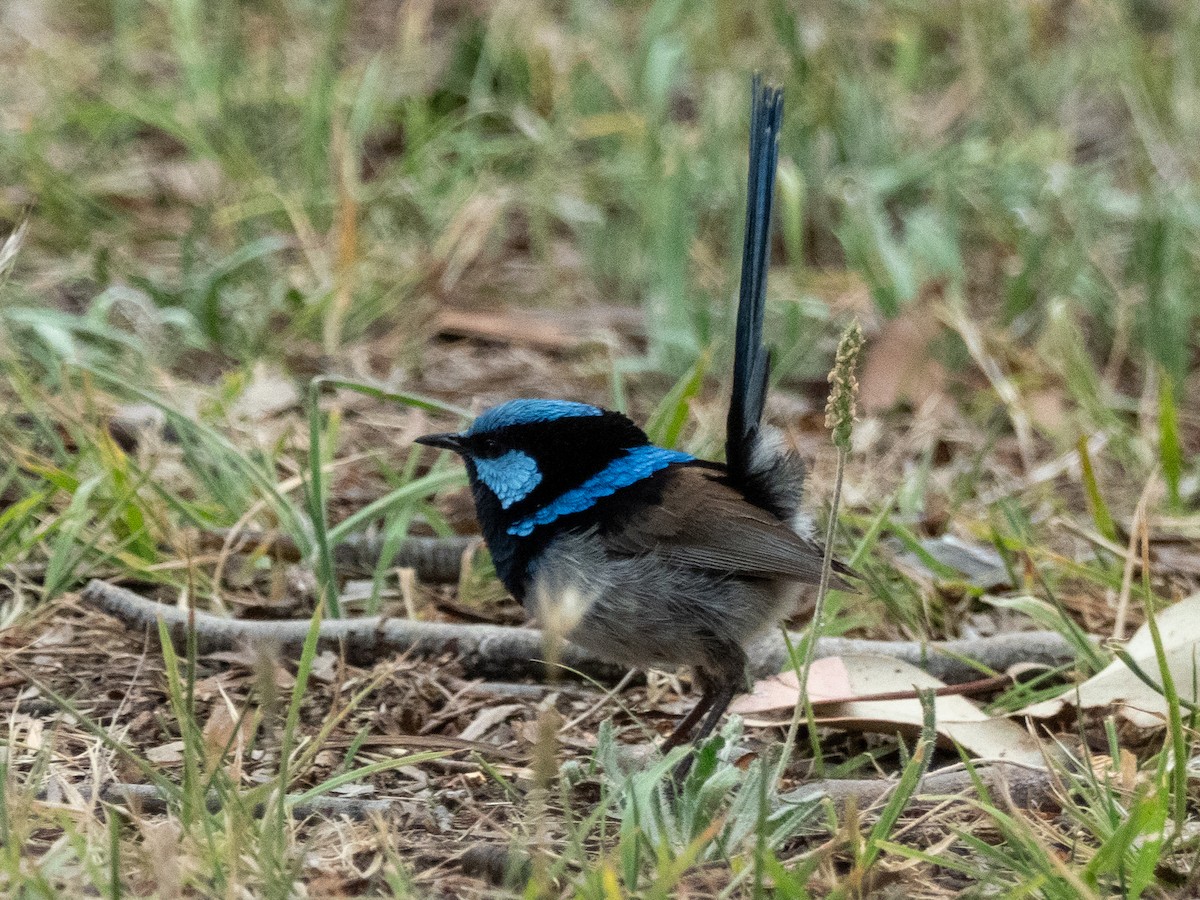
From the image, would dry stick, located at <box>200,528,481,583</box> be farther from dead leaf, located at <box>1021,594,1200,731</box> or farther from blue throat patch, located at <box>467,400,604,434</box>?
dead leaf, located at <box>1021,594,1200,731</box>

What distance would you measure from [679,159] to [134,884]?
3.48m

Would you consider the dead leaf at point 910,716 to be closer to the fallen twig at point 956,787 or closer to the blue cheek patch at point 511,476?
the fallen twig at point 956,787

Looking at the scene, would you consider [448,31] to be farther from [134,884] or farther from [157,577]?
[134,884]

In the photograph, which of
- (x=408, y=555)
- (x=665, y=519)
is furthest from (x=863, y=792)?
(x=408, y=555)

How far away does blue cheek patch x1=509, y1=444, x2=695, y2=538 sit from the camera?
134 inches

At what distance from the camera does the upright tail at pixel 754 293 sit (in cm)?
331

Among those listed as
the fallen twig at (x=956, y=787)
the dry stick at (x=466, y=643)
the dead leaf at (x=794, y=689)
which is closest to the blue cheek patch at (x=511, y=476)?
the dry stick at (x=466, y=643)

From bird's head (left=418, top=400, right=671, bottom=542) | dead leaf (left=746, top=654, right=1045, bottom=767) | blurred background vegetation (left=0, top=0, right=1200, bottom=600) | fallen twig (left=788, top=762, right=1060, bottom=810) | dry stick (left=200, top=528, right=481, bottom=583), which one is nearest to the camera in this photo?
fallen twig (left=788, top=762, right=1060, bottom=810)

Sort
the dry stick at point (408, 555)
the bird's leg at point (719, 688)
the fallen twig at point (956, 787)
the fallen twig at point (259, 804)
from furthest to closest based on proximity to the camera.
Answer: the dry stick at point (408, 555)
the bird's leg at point (719, 688)
the fallen twig at point (956, 787)
the fallen twig at point (259, 804)

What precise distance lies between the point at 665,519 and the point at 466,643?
0.54 meters

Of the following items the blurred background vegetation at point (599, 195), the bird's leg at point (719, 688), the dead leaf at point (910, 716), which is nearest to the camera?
the dead leaf at point (910, 716)

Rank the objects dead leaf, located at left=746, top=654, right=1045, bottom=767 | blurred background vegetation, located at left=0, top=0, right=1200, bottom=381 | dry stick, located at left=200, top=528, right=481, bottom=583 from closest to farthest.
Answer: dead leaf, located at left=746, top=654, right=1045, bottom=767 < dry stick, located at left=200, top=528, right=481, bottom=583 < blurred background vegetation, located at left=0, top=0, right=1200, bottom=381

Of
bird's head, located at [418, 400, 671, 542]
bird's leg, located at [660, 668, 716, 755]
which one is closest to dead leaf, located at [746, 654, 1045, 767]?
bird's leg, located at [660, 668, 716, 755]

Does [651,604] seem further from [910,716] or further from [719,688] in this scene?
[910,716]
